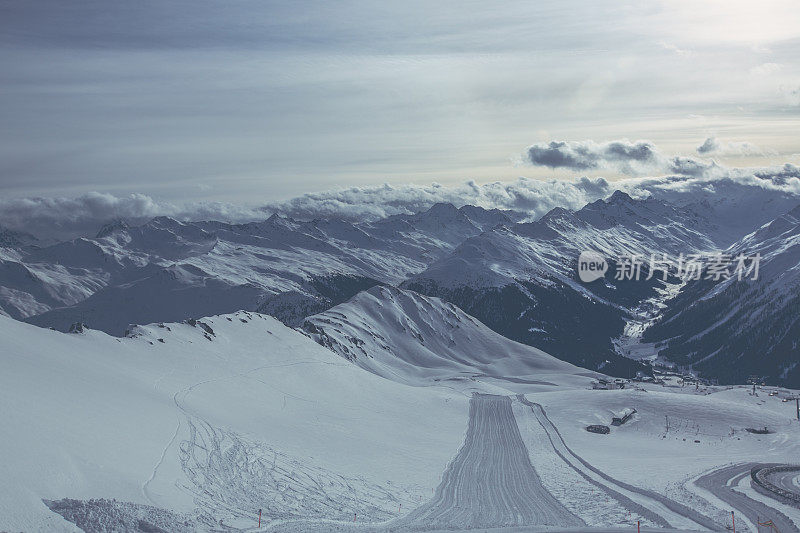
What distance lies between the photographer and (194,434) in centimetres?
6069

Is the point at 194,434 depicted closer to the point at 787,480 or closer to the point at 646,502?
the point at 646,502

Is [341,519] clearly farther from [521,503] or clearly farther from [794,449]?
[794,449]

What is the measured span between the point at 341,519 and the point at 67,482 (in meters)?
18.0

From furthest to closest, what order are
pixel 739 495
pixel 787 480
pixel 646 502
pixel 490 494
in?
pixel 787 480 → pixel 490 494 → pixel 739 495 → pixel 646 502

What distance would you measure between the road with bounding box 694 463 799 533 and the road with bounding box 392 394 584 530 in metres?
13.5

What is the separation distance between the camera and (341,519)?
47688 millimetres

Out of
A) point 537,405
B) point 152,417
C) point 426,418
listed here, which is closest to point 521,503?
point 152,417

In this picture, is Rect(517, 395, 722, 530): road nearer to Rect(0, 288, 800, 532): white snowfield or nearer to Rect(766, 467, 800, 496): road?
Rect(0, 288, 800, 532): white snowfield

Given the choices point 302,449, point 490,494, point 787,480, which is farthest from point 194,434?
point 787,480

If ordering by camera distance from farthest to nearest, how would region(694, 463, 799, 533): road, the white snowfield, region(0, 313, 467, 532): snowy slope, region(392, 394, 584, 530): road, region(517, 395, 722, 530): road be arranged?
region(392, 394, 584, 530): road
region(694, 463, 799, 533): road
region(517, 395, 722, 530): road
the white snowfield
region(0, 313, 467, 532): snowy slope

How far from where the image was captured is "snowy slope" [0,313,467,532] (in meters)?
40.4

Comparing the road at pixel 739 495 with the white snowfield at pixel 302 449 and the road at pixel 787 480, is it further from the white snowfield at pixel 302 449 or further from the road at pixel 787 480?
the road at pixel 787 480

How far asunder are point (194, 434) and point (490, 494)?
26.9 meters

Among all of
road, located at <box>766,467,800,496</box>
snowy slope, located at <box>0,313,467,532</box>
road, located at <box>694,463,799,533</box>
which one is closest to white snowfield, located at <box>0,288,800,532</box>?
snowy slope, located at <box>0,313,467,532</box>
